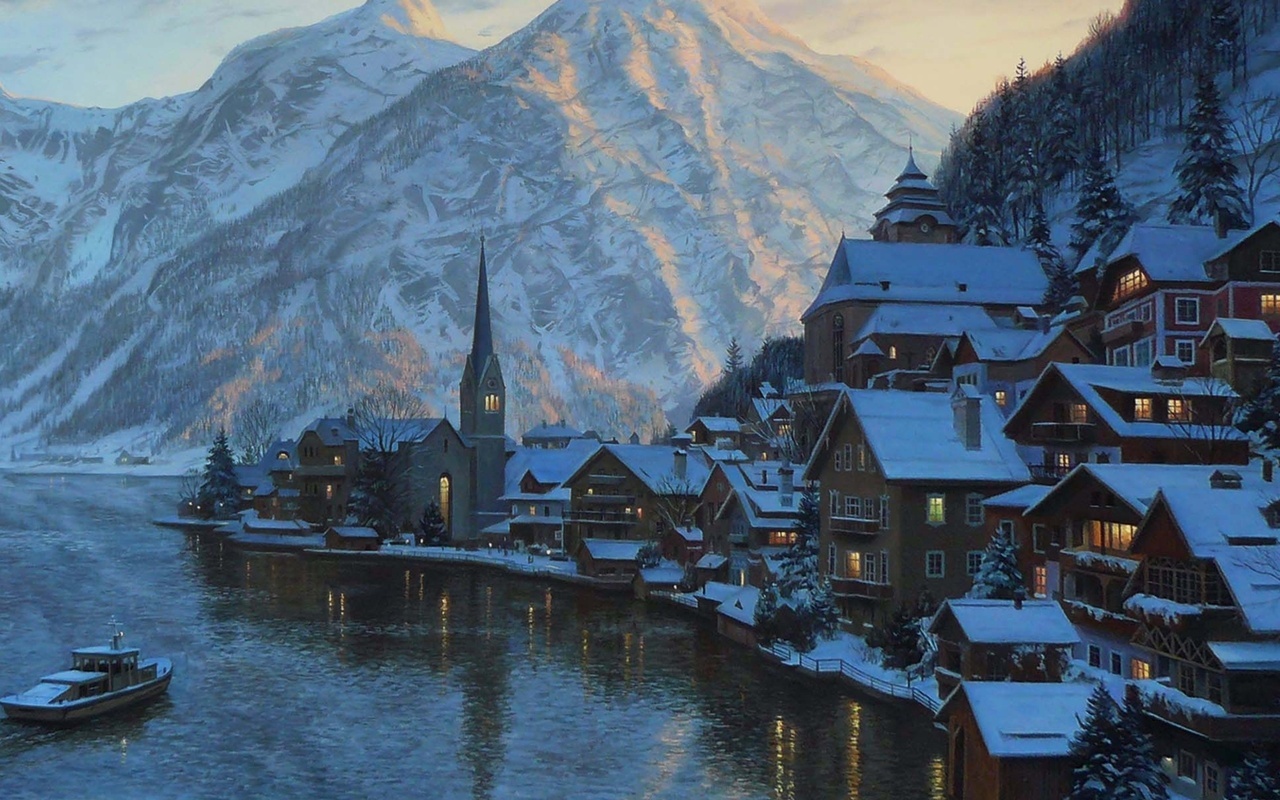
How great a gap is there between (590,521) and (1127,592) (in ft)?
214

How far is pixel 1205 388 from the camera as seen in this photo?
5534 cm

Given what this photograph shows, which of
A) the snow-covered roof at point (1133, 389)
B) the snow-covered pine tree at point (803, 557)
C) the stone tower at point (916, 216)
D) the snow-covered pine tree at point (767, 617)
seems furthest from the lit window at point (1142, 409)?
the stone tower at point (916, 216)

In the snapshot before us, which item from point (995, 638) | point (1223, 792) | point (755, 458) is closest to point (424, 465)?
point (755, 458)

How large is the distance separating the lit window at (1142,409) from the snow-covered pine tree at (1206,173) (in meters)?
47.7

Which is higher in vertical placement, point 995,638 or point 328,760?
point 995,638

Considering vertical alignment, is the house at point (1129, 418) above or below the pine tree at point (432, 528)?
above

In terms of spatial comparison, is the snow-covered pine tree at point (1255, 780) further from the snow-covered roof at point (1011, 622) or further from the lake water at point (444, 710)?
the snow-covered roof at point (1011, 622)

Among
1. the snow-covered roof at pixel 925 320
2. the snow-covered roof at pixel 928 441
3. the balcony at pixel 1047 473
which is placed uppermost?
the snow-covered roof at pixel 925 320

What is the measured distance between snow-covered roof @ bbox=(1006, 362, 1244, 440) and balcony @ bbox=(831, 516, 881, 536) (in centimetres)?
989

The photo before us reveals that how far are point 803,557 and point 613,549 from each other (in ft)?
97.6

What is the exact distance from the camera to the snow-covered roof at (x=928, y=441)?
2285 inches

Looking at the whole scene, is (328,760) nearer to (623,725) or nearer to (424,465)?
(623,725)

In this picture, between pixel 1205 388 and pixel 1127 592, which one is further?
pixel 1205 388

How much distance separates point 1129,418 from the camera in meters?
55.1
